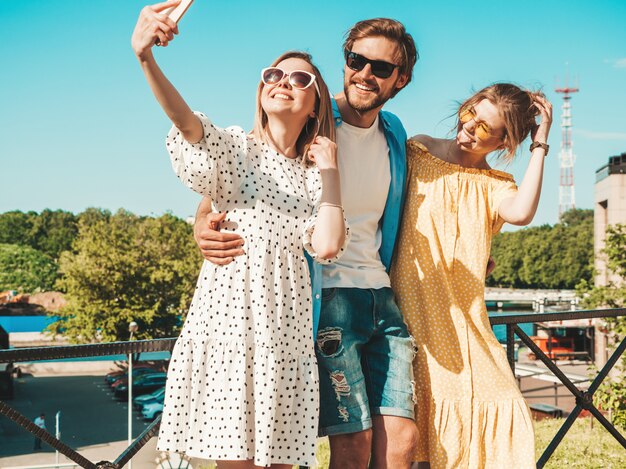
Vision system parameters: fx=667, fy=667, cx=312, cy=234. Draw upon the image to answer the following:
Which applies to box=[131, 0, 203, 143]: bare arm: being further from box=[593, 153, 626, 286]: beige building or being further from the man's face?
box=[593, 153, 626, 286]: beige building

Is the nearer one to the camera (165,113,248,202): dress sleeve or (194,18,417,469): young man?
(165,113,248,202): dress sleeve

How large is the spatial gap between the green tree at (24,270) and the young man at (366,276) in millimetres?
75001

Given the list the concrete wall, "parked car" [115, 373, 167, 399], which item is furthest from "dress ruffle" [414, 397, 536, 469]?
"parked car" [115, 373, 167, 399]

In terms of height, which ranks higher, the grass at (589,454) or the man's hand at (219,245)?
the man's hand at (219,245)

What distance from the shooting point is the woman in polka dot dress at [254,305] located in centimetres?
230

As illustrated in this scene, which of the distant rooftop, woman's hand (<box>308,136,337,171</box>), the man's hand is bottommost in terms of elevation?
the man's hand

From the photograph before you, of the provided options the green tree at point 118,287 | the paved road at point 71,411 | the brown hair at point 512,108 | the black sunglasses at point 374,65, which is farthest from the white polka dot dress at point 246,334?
the green tree at point 118,287

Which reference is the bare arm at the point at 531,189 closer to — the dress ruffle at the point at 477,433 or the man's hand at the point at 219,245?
the dress ruffle at the point at 477,433

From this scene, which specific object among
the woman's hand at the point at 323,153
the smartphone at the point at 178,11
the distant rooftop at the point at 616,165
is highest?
the distant rooftop at the point at 616,165

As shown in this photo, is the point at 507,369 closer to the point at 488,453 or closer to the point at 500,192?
the point at 488,453

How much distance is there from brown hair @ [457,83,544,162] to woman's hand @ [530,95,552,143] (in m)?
0.02

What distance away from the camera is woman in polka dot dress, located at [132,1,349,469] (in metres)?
2.30

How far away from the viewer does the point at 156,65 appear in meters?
2.09

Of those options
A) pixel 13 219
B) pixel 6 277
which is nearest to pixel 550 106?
pixel 6 277
